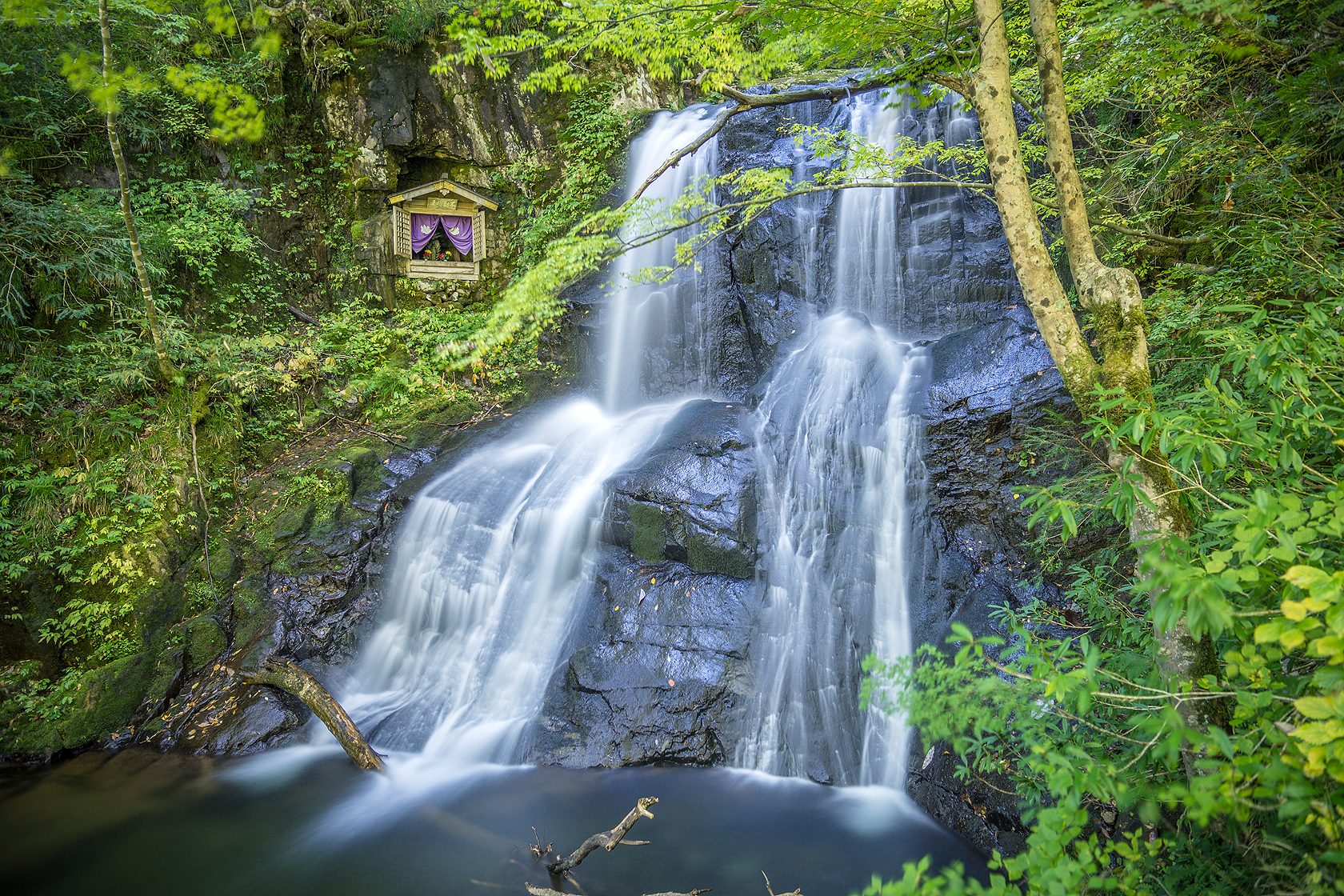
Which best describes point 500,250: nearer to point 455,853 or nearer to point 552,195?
point 552,195

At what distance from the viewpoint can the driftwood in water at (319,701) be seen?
537 centimetres

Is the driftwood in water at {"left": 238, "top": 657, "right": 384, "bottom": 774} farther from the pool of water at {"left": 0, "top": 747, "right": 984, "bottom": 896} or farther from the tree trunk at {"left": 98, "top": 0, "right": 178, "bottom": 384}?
the tree trunk at {"left": 98, "top": 0, "right": 178, "bottom": 384}

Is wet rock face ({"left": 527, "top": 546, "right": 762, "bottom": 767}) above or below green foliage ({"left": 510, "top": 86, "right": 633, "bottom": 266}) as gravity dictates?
below

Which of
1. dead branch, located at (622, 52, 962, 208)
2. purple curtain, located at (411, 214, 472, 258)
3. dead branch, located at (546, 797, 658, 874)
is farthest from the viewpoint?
purple curtain, located at (411, 214, 472, 258)

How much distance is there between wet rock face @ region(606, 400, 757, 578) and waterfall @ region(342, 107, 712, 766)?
39 centimetres

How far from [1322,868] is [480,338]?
430 centimetres

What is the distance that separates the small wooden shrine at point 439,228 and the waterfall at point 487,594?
448cm

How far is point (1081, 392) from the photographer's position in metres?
2.99

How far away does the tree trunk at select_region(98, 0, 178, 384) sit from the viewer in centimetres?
650

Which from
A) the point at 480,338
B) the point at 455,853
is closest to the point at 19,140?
the point at 480,338

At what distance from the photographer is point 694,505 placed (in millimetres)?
6242

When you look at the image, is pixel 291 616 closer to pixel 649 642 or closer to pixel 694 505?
pixel 649 642

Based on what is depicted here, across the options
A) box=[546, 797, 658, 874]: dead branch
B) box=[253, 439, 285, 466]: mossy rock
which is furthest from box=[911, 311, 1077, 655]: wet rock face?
box=[253, 439, 285, 466]: mossy rock

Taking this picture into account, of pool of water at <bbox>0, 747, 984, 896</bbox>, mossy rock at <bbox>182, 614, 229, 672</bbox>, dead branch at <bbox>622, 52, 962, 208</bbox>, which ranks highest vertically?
dead branch at <bbox>622, 52, 962, 208</bbox>
